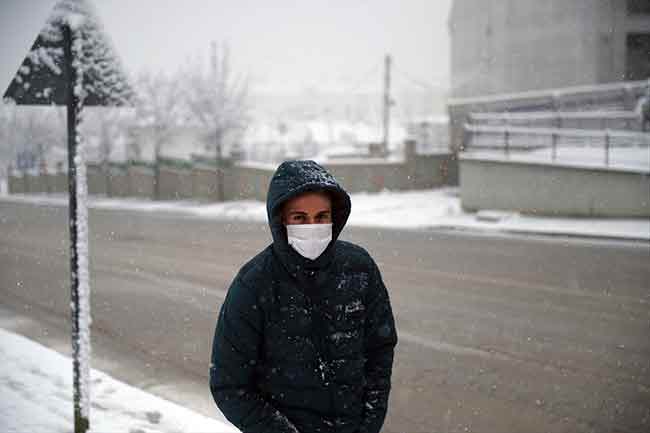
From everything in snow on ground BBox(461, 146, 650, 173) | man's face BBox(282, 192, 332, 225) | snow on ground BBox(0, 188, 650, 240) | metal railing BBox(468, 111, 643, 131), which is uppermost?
metal railing BBox(468, 111, 643, 131)

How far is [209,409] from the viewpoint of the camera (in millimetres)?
5551

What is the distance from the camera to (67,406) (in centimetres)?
533

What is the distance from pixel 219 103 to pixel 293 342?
120 ft

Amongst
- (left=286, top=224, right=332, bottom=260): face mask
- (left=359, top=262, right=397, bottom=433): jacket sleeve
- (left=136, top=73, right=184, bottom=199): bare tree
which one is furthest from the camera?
(left=136, top=73, right=184, bottom=199): bare tree

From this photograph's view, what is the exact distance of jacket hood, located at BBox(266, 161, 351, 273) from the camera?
8.05 ft

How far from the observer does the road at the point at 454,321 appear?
5.47 metres

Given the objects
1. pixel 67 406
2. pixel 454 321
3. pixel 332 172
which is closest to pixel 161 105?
pixel 332 172

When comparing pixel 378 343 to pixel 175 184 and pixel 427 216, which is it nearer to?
pixel 427 216

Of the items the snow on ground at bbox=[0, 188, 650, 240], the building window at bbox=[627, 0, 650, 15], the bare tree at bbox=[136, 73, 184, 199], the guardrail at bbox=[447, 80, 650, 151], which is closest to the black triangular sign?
the snow on ground at bbox=[0, 188, 650, 240]

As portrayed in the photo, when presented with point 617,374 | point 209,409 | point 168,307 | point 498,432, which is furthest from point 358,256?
point 168,307

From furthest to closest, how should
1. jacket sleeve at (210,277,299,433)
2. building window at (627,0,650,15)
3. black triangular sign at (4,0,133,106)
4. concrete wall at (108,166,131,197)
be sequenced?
concrete wall at (108,166,131,197) < building window at (627,0,650,15) < black triangular sign at (4,0,133,106) < jacket sleeve at (210,277,299,433)

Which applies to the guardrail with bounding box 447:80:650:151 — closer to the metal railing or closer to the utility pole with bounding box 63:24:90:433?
the metal railing

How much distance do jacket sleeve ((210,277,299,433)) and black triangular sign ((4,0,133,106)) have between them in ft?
9.14

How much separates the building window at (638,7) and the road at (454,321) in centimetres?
2304
